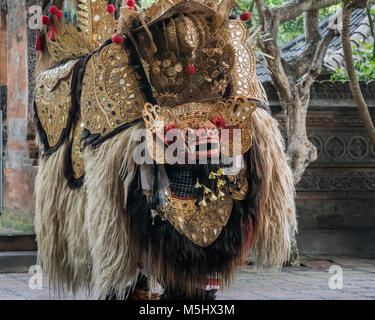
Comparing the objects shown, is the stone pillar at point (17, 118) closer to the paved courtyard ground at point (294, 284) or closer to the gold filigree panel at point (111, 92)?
the paved courtyard ground at point (294, 284)

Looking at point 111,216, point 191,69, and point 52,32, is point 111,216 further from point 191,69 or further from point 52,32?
point 52,32

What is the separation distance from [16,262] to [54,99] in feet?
10.5

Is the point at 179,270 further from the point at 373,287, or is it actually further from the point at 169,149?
the point at 373,287

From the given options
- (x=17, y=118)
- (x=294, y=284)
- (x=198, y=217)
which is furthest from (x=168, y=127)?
(x=17, y=118)

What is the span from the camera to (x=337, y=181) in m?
10.5

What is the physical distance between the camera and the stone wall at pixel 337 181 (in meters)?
10.3

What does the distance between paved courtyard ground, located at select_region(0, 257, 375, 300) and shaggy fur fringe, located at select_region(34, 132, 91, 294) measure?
1.40 ft

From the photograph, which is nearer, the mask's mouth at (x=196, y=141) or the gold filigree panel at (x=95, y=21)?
the mask's mouth at (x=196, y=141)

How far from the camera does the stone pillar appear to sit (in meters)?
9.27

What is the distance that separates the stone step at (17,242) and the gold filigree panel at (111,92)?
3.92m

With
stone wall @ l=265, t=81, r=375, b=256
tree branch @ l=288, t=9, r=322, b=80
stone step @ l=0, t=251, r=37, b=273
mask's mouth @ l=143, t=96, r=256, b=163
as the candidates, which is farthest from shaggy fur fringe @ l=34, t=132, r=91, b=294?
stone wall @ l=265, t=81, r=375, b=256

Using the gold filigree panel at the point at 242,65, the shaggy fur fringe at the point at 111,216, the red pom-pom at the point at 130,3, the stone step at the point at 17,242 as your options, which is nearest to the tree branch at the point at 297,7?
the stone step at the point at 17,242

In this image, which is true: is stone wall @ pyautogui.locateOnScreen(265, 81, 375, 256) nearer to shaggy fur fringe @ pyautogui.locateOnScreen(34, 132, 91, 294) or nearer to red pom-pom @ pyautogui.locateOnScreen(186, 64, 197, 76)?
shaggy fur fringe @ pyautogui.locateOnScreen(34, 132, 91, 294)

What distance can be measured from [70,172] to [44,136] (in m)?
0.48
